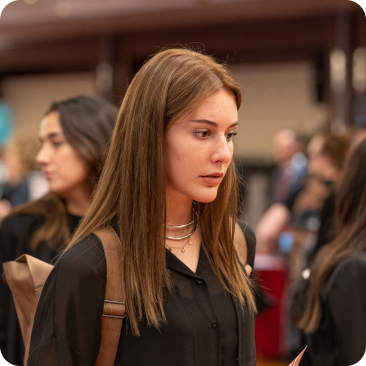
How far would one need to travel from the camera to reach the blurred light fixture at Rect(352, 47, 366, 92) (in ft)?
22.1

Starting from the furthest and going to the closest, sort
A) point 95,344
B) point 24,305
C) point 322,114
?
point 322,114, point 24,305, point 95,344

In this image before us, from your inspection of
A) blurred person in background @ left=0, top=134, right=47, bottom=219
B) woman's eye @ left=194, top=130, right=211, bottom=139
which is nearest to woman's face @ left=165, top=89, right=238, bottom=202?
woman's eye @ left=194, top=130, right=211, bottom=139

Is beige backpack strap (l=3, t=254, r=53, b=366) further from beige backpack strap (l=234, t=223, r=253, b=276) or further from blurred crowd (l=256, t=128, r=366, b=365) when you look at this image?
blurred crowd (l=256, t=128, r=366, b=365)

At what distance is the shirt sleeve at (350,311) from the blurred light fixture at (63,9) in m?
6.31

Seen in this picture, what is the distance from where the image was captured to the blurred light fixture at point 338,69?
6.85 m

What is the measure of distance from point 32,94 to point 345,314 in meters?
10.2

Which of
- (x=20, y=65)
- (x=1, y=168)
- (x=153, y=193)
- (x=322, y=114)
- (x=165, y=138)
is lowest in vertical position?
(x=1, y=168)

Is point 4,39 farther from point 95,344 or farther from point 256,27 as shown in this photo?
point 95,344

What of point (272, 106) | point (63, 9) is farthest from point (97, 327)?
point (272, 106)

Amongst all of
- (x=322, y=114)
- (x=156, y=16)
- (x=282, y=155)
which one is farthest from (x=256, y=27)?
(x=322, y=114)

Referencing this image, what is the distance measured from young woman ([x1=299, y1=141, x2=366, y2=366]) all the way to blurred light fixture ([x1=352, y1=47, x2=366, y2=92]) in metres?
4.80

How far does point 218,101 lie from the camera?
1.37 meters

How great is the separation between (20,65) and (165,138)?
28.1ft

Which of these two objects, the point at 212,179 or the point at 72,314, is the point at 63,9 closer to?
the point at 212,179
